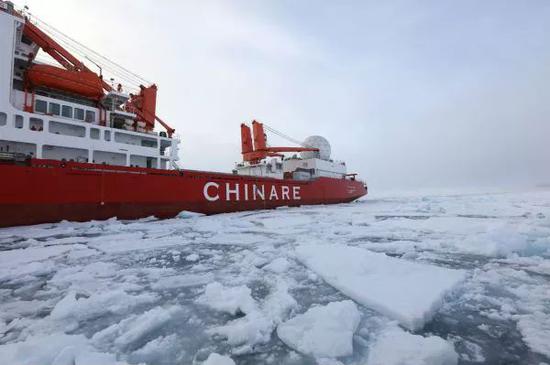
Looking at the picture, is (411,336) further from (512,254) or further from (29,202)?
(29,202)

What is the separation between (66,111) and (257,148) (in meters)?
12.3

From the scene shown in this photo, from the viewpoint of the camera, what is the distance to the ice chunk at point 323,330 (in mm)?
1783

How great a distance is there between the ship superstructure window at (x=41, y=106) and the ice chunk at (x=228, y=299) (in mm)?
13243

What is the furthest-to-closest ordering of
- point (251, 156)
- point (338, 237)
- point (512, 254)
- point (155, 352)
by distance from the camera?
point (251, 156), point (338, 237), point (512, 254), point (155, 352)

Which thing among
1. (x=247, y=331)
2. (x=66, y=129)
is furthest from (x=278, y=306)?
(x=66, y=129)

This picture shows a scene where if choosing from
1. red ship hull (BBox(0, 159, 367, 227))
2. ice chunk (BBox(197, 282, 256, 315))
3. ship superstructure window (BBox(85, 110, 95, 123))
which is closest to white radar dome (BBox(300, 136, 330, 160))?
red ship hull (BBox(0, 159, 367, 227))

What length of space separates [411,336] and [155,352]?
5.36 ft

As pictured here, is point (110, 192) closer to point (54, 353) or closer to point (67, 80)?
point (67, 80)

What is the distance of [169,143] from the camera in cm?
1541

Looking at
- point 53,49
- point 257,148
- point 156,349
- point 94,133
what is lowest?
point 156,349

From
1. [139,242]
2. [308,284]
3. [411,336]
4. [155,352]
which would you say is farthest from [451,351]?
[139,242]

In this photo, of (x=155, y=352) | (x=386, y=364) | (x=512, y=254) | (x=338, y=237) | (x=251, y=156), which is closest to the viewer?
(x=386, y=364)

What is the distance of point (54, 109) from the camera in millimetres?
12109

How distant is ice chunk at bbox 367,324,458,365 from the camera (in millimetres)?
1629
